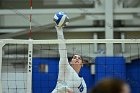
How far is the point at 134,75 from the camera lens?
4.11m

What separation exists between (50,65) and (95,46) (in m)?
0.71

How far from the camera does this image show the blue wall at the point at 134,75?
3.73m

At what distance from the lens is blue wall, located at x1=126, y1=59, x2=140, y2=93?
3.73 meters

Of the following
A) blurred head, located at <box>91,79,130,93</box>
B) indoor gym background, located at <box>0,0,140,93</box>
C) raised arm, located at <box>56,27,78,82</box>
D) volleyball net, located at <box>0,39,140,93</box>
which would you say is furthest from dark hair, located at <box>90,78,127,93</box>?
indoor gym background, located at <box>0,0,140,93</box>

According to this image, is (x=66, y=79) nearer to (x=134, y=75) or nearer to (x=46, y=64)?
(x=46, y=64)

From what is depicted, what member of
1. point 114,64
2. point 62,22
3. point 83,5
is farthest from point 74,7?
point 62,22

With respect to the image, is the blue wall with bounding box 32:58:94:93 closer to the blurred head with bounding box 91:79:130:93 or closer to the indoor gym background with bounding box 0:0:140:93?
the indoor gym background with bounding box 0:0:140:93

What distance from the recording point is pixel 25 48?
455 centimetres

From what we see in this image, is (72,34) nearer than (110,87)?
No

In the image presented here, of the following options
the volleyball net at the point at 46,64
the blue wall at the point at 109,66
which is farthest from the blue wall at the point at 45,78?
the blue wall at the point at 109,66

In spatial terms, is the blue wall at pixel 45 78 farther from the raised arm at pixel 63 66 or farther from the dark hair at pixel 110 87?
the dark hair at pixel 110 87

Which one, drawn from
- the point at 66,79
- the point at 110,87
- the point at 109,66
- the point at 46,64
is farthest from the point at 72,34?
the point at 110,87

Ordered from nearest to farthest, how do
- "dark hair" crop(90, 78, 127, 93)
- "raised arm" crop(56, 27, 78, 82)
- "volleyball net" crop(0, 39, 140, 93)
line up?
1. "dark hair" crop(90, 78, 127, 93)
2. "raised arm" crop(56, 27, 78, 82)
3. "volleyball net" crop(0, 39, 140, 93)

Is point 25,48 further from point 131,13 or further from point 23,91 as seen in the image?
point 131,13
